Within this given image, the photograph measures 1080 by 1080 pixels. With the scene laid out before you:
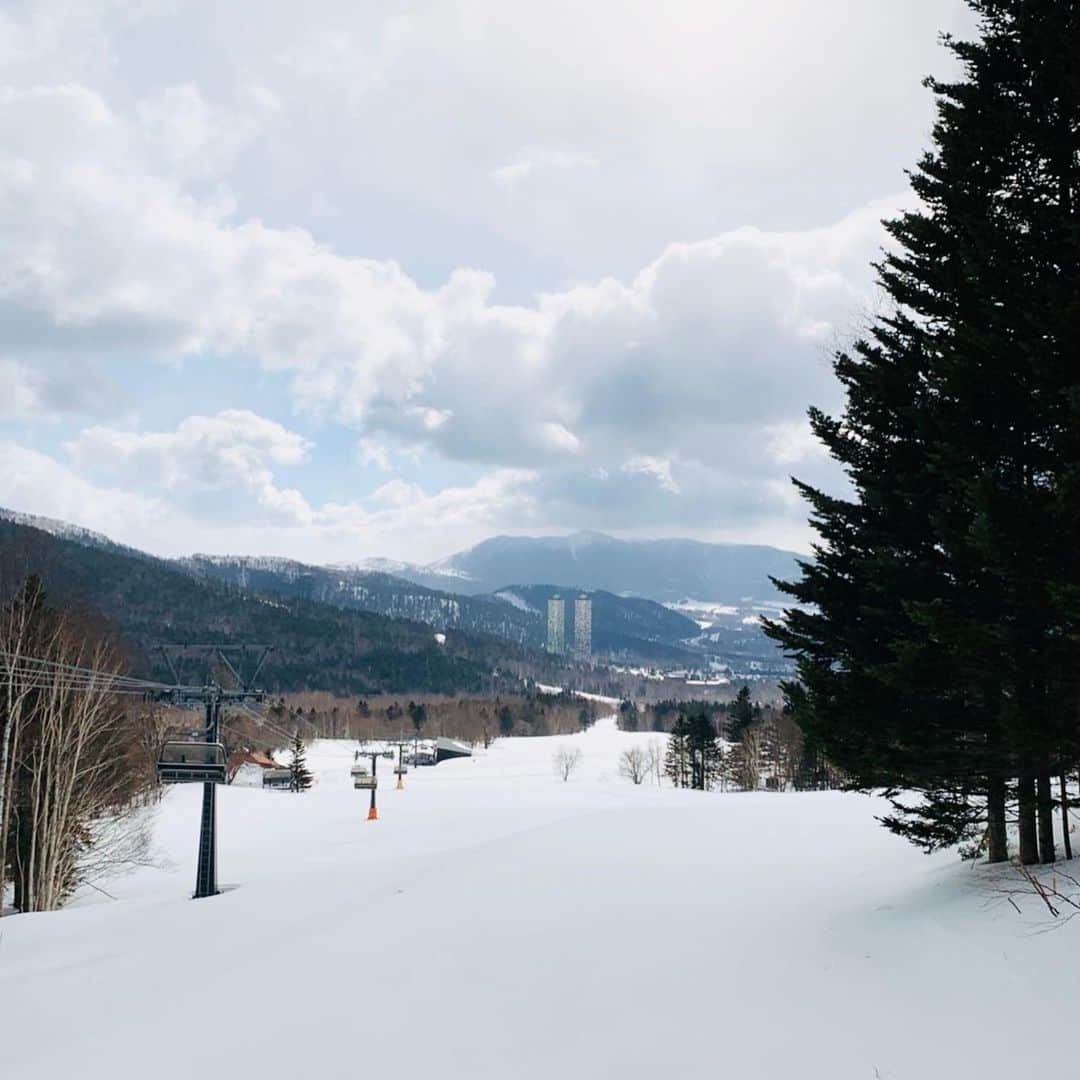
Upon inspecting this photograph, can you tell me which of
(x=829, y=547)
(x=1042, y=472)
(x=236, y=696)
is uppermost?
(x=1042, y=472)

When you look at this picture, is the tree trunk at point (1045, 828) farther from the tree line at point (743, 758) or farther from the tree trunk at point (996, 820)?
the tree line at point (743, 758)

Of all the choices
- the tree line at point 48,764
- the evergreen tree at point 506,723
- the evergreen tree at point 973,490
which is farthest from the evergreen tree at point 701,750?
the evergreen tree at point 506,723

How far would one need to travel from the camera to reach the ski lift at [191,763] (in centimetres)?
1883

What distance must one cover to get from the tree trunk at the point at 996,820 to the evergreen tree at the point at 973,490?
3cm

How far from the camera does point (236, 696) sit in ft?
69.5

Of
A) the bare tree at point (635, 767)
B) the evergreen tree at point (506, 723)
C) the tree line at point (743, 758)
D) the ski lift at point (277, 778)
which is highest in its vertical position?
the tree line at point (743, 758)

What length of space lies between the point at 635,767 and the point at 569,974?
80.3 m

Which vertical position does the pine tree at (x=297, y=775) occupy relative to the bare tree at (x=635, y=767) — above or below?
above

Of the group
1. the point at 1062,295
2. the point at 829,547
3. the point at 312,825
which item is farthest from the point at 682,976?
Answer: the point at 312,825

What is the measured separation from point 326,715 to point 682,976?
151277mm

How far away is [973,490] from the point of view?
292 inches

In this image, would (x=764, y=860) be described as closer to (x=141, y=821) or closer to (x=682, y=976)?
(x=682, y=976)

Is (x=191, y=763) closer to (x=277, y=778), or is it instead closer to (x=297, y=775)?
(x=297, y=775)

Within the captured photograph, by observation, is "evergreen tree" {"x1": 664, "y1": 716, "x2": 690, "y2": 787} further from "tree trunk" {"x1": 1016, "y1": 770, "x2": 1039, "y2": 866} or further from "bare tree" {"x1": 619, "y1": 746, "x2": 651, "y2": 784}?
"tree trunk" {"x1": 1016, "y1": 770, "x2": 1039, "y2": 866}
